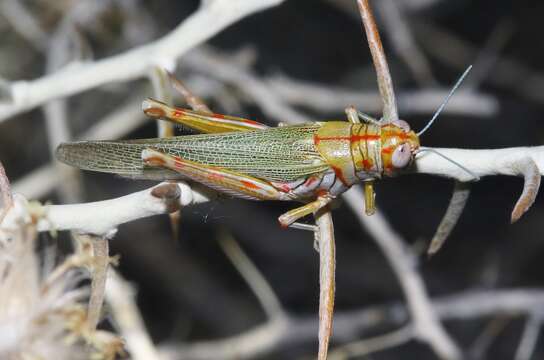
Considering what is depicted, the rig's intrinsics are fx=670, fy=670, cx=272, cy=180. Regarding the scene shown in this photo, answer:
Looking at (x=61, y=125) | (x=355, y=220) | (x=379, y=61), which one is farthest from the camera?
(x=355, y=220)

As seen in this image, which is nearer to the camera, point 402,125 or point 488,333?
point 402,125

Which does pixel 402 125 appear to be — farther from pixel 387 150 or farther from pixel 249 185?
pixel 249 185

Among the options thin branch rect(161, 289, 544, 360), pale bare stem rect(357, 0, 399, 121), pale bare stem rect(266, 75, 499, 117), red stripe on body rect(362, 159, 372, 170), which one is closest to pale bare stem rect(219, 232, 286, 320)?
thin branch rect(161, 289, 544, 360)

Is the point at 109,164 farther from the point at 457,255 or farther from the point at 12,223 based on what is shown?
the point at 457,255

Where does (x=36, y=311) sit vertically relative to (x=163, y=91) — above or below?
below

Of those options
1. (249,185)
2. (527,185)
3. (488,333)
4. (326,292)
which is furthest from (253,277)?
(527,185)

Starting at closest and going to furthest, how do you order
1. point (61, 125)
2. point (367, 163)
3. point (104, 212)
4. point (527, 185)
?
point (527, 185), point (104, 212), point (367, 163), point (61, 125)

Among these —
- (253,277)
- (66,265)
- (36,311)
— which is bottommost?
(36,311)
